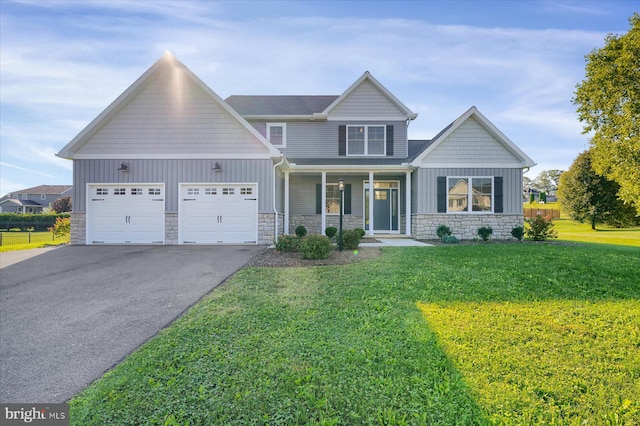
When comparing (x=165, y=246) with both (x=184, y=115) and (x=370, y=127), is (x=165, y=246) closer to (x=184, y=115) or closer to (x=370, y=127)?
(x=184, y=115)

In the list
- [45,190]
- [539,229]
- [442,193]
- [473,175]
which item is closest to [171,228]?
[442,193]

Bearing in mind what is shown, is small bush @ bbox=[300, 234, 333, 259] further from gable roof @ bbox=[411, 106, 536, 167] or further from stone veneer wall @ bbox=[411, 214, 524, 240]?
gable roof @ bbox=[411, 106, 536, 167]

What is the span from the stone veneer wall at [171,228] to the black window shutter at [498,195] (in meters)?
12.7

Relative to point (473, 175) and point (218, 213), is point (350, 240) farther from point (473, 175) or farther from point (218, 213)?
point (473, 175)

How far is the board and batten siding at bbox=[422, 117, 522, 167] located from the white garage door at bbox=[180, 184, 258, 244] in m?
7.46

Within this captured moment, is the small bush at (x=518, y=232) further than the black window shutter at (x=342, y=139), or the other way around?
the black window shutter at (x=342, y=139)

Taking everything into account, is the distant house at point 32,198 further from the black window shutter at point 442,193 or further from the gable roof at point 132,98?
the black window shutter at point 442,193

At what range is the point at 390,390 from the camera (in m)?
2.39

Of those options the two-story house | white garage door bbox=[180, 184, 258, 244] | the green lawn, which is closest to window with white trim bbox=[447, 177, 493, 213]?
the two-story house

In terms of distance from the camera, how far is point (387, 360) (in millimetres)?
2846

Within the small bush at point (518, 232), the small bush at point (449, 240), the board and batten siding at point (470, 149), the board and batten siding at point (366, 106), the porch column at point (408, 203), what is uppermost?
the board and batten siding at point (366, 106)

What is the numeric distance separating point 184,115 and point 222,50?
2.77m

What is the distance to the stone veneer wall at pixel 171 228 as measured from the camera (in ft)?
36.9

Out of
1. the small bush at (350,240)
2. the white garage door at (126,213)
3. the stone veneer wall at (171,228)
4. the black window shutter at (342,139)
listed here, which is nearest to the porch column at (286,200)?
the black window shutter at (342,139)
